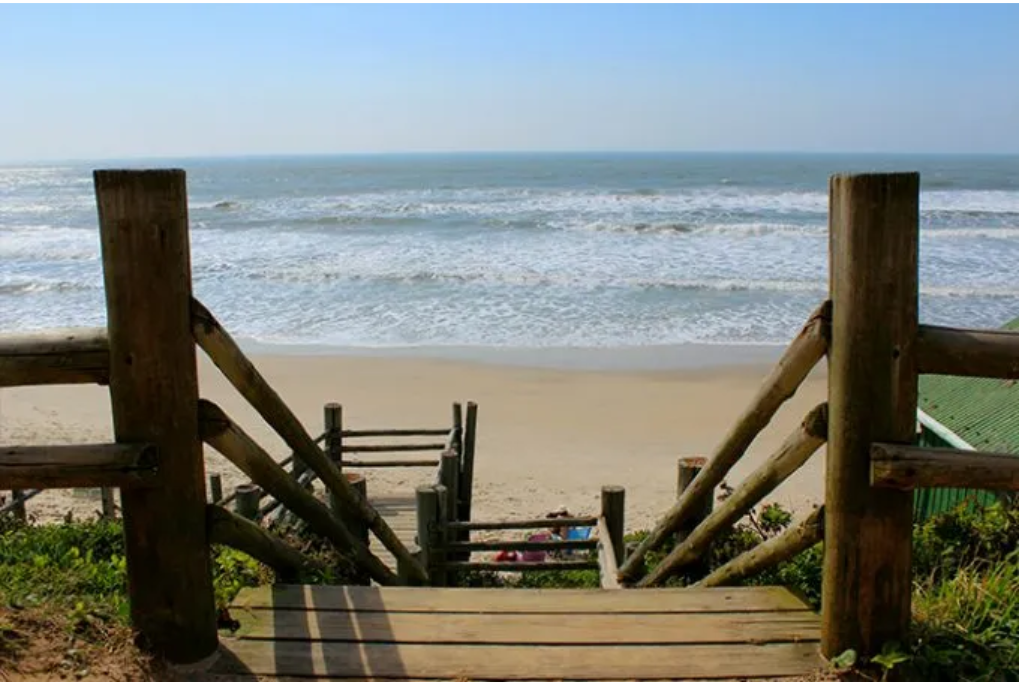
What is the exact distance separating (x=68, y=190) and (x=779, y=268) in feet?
209

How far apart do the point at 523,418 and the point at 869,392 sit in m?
11.4

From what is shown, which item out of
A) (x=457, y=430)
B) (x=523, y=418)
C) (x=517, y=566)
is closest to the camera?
(x=517, y=566)

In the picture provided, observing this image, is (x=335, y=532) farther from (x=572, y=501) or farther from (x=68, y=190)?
(x=68, y=190)

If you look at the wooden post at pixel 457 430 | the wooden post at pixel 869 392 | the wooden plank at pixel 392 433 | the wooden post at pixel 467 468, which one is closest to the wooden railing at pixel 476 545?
the wooden post at pixel 467 468

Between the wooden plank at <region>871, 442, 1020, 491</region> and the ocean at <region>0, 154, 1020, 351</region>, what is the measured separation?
15.0 meters

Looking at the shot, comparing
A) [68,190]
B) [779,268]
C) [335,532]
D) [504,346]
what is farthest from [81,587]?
[68,190]

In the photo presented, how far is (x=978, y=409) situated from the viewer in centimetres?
823

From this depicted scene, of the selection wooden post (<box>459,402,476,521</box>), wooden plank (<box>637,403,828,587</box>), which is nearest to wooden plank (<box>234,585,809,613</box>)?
wooden plank (<box>637,403,828,587</box>)

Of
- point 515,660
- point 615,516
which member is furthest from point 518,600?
point 615,516

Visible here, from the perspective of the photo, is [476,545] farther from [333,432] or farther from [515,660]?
[515,660]

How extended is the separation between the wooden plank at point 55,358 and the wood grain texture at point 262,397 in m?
0.30

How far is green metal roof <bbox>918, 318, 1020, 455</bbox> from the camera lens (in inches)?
298

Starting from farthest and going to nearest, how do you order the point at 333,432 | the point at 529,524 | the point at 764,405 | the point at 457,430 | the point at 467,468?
the point at 457,430
the point at 467,468
the point at 333,432
the point at 529,524
the point at 764,405

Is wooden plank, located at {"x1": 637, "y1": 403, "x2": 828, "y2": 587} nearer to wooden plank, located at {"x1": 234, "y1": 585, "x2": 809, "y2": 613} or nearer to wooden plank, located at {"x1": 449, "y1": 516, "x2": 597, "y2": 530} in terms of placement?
wooden plank, located at {"x1": 234, "y1": 585, "x2": 809, "y2": 613}
